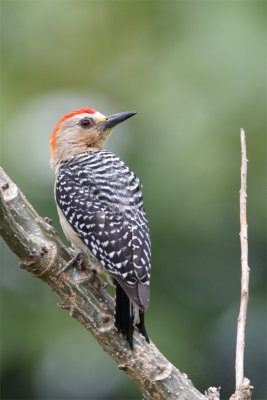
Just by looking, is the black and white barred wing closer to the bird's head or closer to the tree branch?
the tree branch

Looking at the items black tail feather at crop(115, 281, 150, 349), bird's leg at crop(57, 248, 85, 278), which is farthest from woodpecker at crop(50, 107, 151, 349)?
bird's leg at crop(57, 248, 85, 278)

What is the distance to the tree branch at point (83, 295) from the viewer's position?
351cm

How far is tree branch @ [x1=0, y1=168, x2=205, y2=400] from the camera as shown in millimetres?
3508

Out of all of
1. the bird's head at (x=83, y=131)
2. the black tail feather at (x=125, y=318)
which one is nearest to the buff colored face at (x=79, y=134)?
the bird's head at (x=83, y=131)

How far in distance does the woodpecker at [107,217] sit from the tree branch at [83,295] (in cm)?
8

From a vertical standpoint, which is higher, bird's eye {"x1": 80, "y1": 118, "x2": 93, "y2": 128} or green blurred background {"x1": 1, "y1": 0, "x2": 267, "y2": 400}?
bird's eye {"x1": 80, "y1": 118, "x2": 93, "y2": 128}

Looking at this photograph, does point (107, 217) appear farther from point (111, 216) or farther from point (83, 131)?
point (83, 131)

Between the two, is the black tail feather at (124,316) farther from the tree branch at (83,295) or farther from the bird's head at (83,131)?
the bird's head at (83,131)

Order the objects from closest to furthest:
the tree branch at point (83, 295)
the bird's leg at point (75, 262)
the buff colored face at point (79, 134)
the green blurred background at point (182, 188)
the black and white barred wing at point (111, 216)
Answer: the tree branch at point (83, 295) < the bird's leg at point (75, 262) < the black and white barred wing at point (111, 216) < the buff colored face at point (79, 134) < the green blurred background at point (182, 188)

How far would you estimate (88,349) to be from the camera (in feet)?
23.3

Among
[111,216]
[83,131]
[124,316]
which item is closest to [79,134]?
[83,131]

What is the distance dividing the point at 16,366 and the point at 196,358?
2.03m

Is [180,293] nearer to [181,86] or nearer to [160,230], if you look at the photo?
[160,230]

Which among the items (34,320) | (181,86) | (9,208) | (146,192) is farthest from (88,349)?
(9,208)
